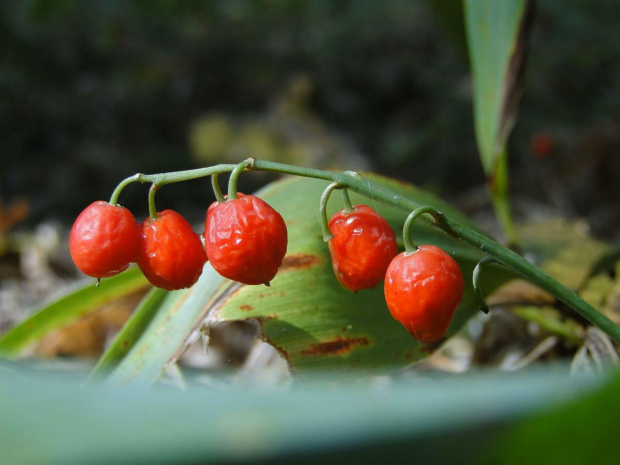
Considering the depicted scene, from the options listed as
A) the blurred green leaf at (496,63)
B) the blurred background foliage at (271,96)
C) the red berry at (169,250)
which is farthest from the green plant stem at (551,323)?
the blurred background foliage at (271,96)

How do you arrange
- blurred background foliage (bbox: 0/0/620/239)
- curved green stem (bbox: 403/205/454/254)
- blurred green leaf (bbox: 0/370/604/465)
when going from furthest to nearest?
blurred background foliage (bbox: 0/0/620/239) → curved green stem (bbox: 403/205/454/254) → blurred green leaf (bbox: 0/370/604/465)

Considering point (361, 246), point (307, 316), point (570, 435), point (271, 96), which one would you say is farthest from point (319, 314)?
point (271, 96)

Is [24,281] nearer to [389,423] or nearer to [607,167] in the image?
[389,423]

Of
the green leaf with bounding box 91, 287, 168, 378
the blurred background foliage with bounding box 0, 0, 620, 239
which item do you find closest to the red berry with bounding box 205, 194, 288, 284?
the green leaf with bounding box 91, 287, 168, 378

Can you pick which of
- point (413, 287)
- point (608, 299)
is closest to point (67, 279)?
point (608, 299)

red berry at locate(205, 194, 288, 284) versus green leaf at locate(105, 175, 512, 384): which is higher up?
red berry at locate(205, 194, 288, 284)

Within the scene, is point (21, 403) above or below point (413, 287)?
above

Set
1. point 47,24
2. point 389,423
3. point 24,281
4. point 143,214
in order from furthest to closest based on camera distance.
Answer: point 47,24, point 143,214, point 24,281, point 389,423

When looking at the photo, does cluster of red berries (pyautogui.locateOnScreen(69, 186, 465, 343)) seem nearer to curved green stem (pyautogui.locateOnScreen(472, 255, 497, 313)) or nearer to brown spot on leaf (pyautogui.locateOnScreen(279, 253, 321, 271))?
curved green stem (pyautogui.locateOnScreen(472, 255, 497, 313))
